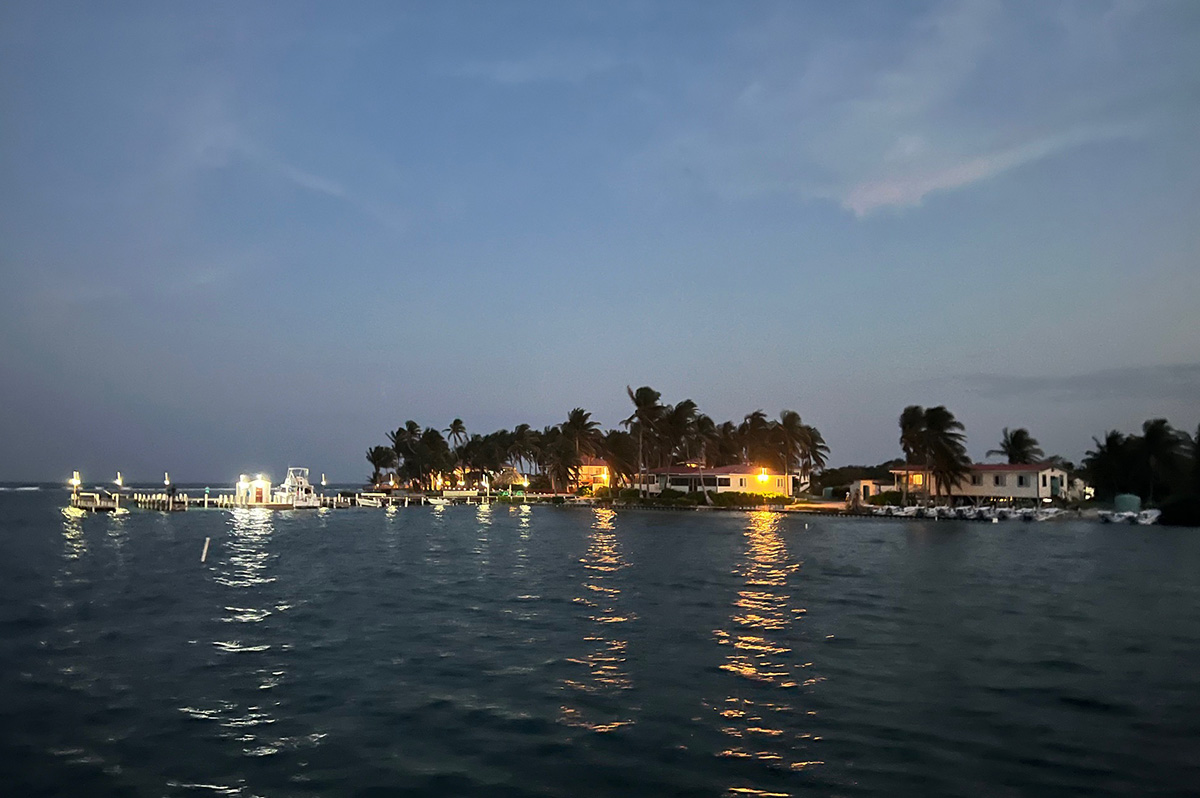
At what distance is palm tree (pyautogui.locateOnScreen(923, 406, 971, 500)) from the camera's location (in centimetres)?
10112

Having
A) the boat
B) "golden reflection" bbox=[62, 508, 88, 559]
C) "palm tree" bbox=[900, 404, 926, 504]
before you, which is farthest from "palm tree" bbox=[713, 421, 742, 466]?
"golden reflection" bbox=[62, 508, 88, 559]

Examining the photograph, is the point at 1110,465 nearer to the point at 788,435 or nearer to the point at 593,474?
the point at 788,435

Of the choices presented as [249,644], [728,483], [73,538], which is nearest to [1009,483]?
[728,483]

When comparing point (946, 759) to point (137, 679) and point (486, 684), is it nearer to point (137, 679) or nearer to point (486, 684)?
point (486, 684)

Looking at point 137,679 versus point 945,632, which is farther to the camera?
point 945,632

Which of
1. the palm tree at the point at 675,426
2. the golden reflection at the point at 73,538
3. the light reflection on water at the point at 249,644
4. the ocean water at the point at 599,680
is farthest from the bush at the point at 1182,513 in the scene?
the golden reflection at the point at 73,538

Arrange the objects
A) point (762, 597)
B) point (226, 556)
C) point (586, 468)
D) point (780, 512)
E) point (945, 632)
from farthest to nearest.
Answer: point (586, 468)
point (780, 512)
point (226, 556)
point (762, 597)
point (945, 632)

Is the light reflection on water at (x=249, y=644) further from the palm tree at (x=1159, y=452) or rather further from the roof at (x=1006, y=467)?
the palm tree at (x=1159, y=452)

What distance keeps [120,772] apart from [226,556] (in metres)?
42.9

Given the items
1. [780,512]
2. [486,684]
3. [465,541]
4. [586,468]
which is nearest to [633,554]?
[465,541]

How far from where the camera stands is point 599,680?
21.3 m

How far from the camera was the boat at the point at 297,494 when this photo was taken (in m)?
124

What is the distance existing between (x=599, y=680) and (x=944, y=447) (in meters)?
90.8

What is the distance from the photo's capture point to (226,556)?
5428cm
